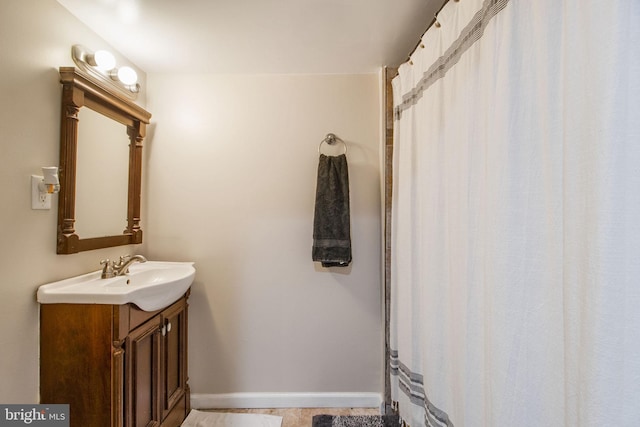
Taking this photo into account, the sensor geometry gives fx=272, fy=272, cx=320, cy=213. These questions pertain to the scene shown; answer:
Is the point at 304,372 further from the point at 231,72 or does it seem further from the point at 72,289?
the point at 231,72

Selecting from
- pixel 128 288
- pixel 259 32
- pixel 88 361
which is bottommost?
Result: pixel 88 361

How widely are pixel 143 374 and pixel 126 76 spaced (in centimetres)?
161

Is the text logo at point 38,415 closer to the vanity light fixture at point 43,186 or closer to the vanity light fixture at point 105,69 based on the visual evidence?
the vanity light fixture at point 43,186

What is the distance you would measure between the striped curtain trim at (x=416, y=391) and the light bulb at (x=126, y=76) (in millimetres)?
2188

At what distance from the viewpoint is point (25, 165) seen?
1120 mm

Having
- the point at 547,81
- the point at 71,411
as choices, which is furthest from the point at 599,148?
the point at 71,411

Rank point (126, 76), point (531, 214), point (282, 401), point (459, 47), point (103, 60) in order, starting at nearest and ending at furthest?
point (531, 214)
point (459, 47)
point (103, 60)
point (126, 76)
point (282, 401)

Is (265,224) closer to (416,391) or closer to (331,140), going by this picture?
(331,140)

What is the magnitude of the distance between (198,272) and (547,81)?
2.01 m

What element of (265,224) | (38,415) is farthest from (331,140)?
(38,415)

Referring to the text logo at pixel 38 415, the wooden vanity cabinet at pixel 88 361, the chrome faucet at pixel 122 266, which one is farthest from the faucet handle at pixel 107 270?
the text logo at pixel 38 415

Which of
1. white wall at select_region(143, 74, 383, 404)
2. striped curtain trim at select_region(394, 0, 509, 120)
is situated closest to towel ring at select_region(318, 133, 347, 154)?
white wall at select_region(143, 74, 383, 404)

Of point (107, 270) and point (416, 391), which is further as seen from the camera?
point (107, 270)

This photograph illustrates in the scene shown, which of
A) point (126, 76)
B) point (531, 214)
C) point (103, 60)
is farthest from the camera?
point (126, 76)
